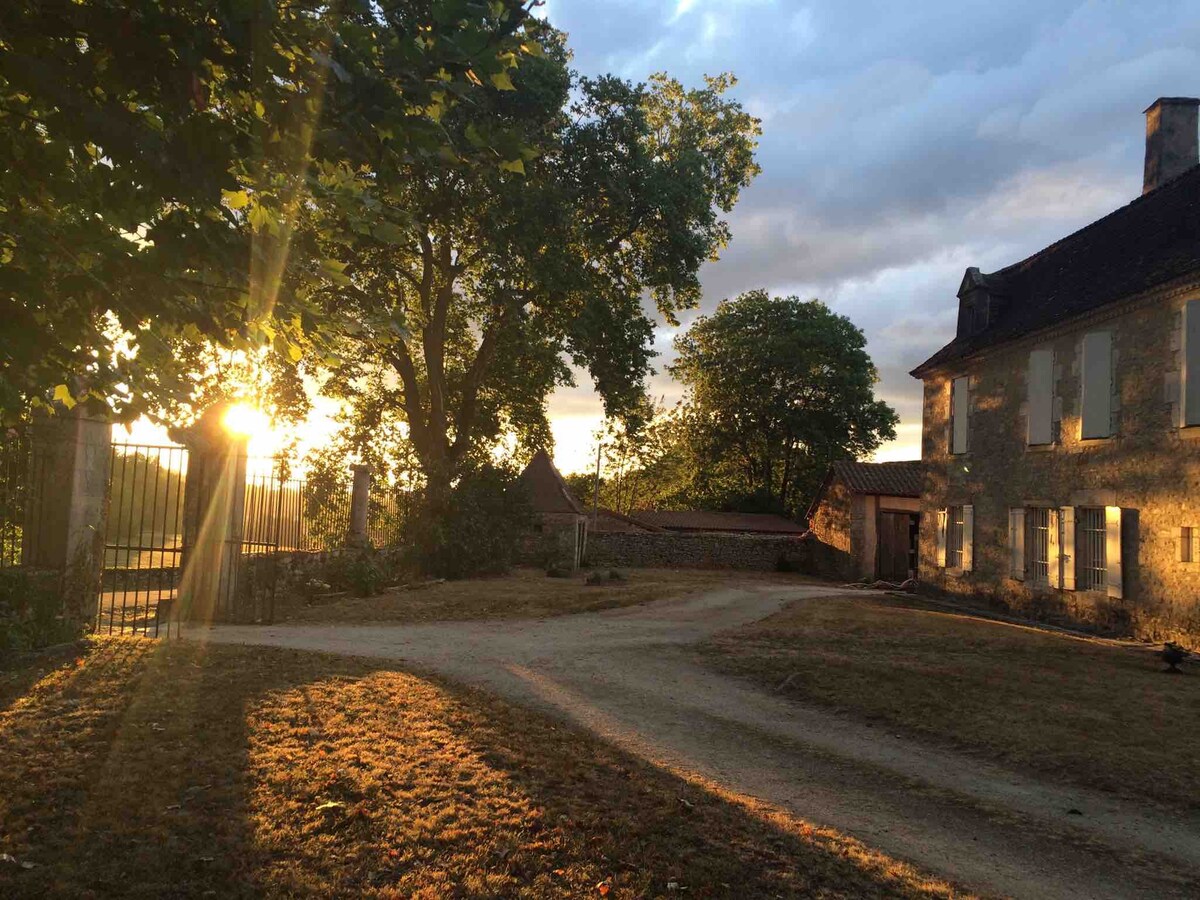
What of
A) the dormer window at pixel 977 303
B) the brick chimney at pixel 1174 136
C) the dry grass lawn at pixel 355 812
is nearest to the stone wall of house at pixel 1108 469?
the dormer window at pixel 977 303

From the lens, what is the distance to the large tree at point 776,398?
42.2 metres

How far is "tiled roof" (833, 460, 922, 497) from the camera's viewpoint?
1225 inches

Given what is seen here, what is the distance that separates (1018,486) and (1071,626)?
10.4 feet

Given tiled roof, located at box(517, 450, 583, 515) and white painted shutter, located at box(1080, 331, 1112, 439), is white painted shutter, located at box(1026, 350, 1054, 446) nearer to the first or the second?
white painted shutter, located at box(1080, 331, 1112, 439)

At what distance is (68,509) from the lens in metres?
8.60

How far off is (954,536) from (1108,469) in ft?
19.9

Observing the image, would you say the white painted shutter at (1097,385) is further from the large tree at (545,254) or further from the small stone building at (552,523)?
the small stone building at (552,523)

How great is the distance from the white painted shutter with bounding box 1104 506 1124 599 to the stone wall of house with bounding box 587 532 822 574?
19.8m

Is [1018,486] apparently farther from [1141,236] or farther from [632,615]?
[632,615]

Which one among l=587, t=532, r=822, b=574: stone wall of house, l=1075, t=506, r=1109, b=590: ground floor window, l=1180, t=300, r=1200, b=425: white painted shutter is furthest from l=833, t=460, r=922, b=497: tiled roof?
l=1180, t=300, r=1200, b=425: white painted shutter

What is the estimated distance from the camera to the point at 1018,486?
17469 millimetres

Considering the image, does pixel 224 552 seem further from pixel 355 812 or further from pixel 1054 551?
pixel 1054 551

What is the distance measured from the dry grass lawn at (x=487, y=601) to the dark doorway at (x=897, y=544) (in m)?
11.3

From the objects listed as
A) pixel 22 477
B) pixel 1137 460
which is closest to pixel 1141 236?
pixel 1137 460
